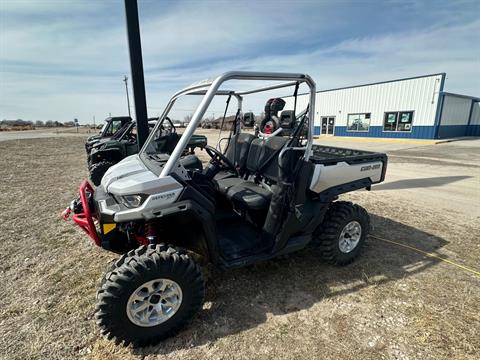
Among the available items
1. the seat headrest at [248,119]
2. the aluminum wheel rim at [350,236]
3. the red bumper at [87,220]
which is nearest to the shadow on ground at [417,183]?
the aluminum wheel rim at [350,236]

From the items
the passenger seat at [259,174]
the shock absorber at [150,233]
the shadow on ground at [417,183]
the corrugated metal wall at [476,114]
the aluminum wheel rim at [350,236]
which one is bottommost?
the shadow on ground at [417,183]

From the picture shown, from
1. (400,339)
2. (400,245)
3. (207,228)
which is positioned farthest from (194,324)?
(400,245)

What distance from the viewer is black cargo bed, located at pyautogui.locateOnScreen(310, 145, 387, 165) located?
3.00 metres

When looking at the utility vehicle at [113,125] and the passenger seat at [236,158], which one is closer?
the passenger seat at [236,158]

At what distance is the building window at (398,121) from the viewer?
19719mm

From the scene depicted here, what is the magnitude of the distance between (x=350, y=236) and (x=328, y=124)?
938 inches

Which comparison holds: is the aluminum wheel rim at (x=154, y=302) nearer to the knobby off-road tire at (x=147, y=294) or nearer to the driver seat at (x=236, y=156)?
the knobby off-road tire at (x=147, y=294)

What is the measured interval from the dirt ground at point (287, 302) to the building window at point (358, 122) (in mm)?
19538

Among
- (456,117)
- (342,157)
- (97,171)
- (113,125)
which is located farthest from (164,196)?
(456,117)

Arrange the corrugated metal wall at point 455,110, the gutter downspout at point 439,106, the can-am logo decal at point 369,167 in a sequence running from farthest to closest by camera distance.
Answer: the corrugated metal wall at point 455,110, the gutter downspout at point 439,106, the can-am logo decal at point 369,167

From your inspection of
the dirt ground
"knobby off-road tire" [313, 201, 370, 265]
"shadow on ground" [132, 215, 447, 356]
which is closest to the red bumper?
the dirt ground

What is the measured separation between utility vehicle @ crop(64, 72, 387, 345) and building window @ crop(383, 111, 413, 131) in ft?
64.3

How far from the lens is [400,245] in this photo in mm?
3744

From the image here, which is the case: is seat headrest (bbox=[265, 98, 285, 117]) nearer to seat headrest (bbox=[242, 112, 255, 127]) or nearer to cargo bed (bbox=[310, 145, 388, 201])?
seat headrest (bbox=[242, 112, 255, 127])
